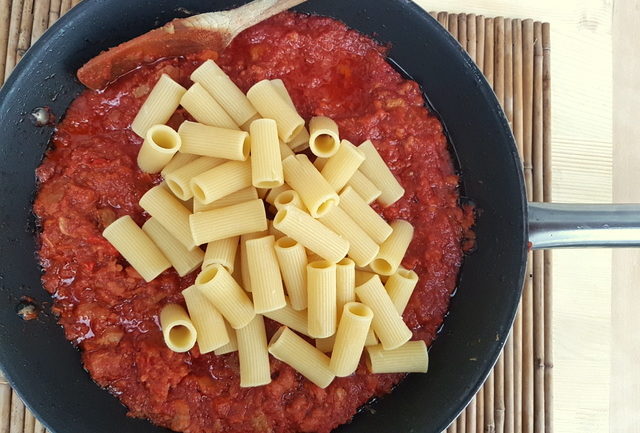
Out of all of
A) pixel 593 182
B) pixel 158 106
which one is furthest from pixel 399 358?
pixel 593 182

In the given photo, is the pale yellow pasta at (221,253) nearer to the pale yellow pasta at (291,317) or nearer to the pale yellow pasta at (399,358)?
the pale yellow pasta at (291,317)

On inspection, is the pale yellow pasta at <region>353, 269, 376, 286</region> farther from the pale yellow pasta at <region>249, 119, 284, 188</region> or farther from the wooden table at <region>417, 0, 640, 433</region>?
the wooden table at <region>417, 0, 640, 433</region>

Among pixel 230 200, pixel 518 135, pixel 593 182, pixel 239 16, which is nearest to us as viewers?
pixel 230 200

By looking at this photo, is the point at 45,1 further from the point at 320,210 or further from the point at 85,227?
the point at 320,210

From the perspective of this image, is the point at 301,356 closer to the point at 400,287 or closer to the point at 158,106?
the point at 400,287

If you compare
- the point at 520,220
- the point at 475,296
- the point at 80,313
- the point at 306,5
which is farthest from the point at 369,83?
the point at 80,313

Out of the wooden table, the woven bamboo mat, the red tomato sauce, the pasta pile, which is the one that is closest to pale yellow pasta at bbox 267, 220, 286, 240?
the pasta pile

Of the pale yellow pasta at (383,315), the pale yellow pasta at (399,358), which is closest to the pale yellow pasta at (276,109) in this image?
the pale yellow pasta at (383,315)
